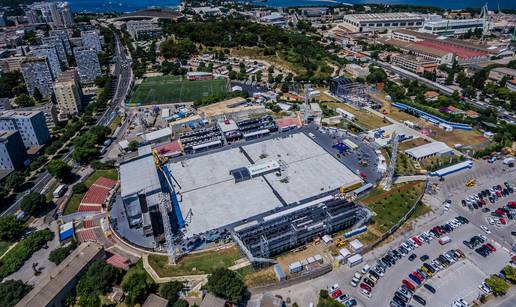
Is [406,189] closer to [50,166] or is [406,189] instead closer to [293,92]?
[293,92]

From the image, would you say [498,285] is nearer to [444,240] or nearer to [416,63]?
[444,240]

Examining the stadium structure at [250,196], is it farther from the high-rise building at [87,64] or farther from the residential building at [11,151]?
the high-rise building at [87,64]

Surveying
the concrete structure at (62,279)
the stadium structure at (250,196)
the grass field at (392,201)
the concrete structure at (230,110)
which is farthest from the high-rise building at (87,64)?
the grass field at (392,201)

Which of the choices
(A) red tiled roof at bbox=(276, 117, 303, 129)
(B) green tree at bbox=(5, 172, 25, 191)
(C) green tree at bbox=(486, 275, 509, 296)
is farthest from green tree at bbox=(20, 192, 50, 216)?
(C) green tree at bbox=(486, 275, 509, 296)

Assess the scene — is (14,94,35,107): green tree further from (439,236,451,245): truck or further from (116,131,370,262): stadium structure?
(439,236,451,245): truck

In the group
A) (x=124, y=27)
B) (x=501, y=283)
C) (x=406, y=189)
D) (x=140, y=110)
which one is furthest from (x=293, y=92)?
(x=124, y=27)

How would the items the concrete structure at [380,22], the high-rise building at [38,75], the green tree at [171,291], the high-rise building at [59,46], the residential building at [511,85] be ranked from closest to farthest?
the green tree at [171,291] → the residential building at [511,85] → the high-rise building at [38,75] → the high-rise building at [59,46] → the concrete structure at [380,22]
